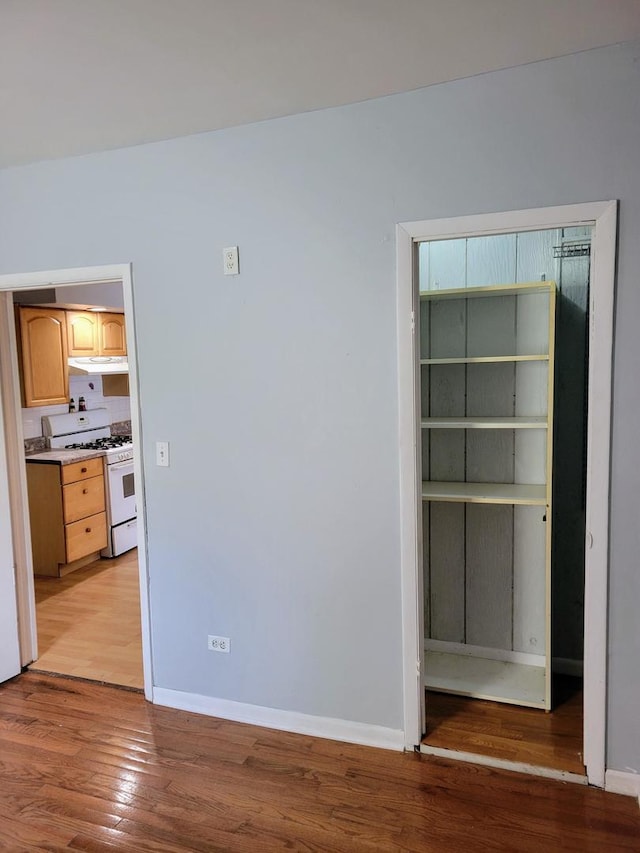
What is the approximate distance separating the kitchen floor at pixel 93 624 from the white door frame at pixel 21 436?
0.19 metres

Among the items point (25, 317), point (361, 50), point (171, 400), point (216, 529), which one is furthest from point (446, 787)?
point (25, 317)

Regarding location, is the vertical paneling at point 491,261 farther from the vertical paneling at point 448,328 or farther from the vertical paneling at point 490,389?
the vertical paneling at point 490,389

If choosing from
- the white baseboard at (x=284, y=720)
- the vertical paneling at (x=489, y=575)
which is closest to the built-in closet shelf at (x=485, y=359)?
the vertical paneling at (x=489, y=575)

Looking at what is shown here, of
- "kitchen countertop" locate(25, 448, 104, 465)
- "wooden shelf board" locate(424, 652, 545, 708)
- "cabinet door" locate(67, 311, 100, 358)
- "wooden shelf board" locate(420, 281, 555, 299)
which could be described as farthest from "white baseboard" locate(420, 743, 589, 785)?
"cabinet door" locate(67, 311, 100, 358)

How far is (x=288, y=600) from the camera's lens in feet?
8.67

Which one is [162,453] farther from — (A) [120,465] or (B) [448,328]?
(A) [120,465]

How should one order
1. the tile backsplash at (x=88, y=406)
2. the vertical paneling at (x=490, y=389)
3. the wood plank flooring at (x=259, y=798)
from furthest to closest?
the tile backsplash at (x=88, y=406), the vertical paneling at (x=490, y=389), the wood plank flooring at (x=259, y=798)

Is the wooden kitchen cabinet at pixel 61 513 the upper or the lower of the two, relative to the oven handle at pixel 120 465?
lower

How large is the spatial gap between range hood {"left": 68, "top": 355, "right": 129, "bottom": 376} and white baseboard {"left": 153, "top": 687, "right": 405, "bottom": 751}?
2866mm

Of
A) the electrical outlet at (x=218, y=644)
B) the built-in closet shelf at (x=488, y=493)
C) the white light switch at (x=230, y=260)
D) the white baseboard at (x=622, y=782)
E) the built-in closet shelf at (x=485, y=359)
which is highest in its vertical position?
the white light switch at (x=230, y=260)

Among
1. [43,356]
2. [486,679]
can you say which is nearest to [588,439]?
[486,679]

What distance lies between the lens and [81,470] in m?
4.72

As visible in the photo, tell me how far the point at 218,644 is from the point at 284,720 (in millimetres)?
453

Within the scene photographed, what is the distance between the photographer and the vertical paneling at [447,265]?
302cm
